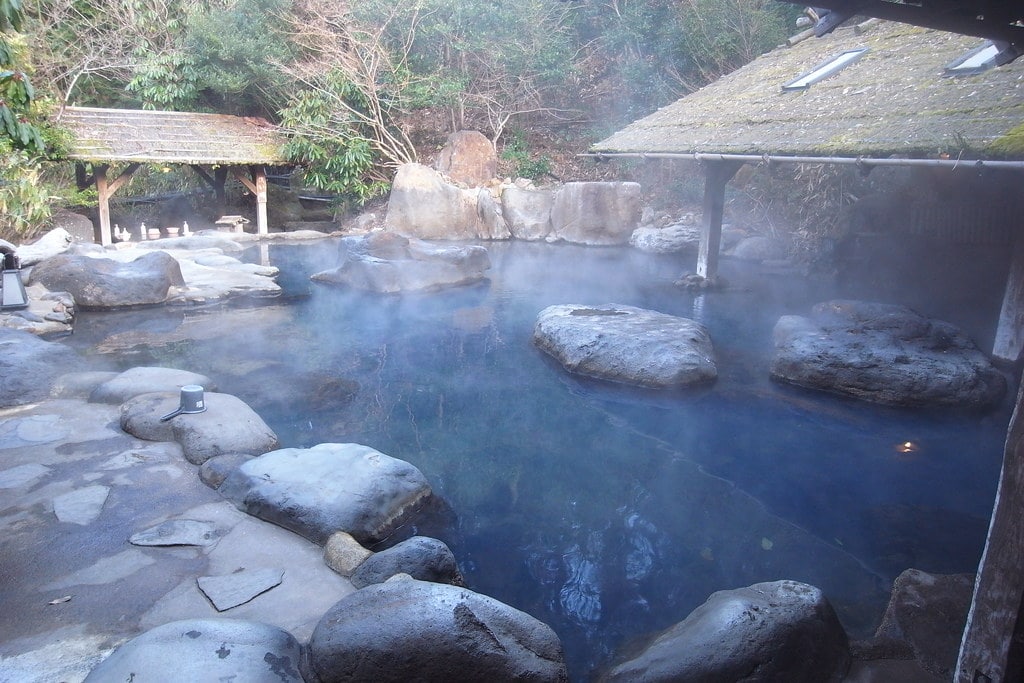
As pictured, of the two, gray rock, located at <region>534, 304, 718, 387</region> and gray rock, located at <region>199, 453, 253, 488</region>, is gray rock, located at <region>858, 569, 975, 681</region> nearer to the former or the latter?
gray rock, located at <region>534, 304, 718, 387</region>

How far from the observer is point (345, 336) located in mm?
8125

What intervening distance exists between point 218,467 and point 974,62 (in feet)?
25.8

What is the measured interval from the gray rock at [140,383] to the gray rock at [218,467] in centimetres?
134

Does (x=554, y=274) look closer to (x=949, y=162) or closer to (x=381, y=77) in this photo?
(x=949, y=162)

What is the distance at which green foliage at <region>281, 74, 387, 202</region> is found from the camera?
1630 cm

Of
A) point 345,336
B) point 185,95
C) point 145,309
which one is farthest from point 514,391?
point 185,95

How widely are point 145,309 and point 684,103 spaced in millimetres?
8596

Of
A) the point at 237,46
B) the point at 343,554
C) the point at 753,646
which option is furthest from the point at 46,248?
the point at 753,646

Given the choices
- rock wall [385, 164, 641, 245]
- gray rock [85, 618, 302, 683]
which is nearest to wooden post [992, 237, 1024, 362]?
gray rock [85, 618, 302, 683]

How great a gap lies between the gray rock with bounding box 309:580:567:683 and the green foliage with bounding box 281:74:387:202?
598 inches

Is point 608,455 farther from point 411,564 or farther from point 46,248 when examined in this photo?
point 46,248

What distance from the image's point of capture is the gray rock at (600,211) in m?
15.1

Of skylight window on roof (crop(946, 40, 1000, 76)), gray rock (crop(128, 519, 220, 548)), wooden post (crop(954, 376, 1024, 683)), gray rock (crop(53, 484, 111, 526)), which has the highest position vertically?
skylight window on roof (crop(946, 40, 1000, 76))

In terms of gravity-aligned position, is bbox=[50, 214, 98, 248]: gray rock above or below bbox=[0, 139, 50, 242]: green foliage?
below
